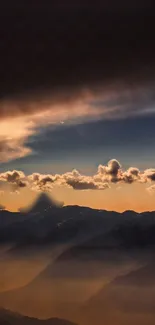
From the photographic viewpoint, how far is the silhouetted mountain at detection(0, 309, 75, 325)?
7.25 feet

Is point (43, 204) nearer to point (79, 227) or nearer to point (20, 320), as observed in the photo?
point (79, 227)

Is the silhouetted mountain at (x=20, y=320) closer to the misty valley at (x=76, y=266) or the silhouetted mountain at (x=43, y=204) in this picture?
the misty valley at (x=76, y=266)

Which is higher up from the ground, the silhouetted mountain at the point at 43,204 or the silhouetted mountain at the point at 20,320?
the silhouetted mountain at the point at 43,204

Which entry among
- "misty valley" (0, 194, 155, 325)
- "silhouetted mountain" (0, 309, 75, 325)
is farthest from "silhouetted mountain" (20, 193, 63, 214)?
"silhouetted mountain" (0, 309, 75, 325)

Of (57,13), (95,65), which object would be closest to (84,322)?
(95,65)

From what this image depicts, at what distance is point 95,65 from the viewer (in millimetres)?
2311

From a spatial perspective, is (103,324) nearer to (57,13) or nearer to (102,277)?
(102,277)

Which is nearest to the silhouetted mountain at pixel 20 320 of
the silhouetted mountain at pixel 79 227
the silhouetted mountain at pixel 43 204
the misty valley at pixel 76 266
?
the misty valley at pixel 76 266

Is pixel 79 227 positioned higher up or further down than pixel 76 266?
higher up

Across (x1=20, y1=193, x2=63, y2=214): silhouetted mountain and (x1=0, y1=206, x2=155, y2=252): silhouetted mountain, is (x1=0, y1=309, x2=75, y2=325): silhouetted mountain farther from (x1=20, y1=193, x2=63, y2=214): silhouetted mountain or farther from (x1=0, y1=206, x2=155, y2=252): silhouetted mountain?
(x1=20, y1=193, x2=63, y2=214): silhouetted mountain

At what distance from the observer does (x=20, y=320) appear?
224 cm

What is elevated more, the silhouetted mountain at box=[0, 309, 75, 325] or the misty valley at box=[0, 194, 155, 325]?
the misty valley at box=[0, 194, 155, 325]

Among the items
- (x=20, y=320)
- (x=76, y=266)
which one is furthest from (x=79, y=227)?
(x=20, y=320)

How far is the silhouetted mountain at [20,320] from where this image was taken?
2209 millimetres
